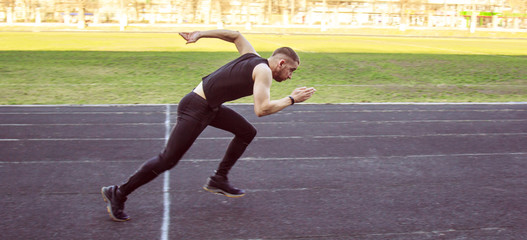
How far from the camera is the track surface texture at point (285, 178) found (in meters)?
4.38

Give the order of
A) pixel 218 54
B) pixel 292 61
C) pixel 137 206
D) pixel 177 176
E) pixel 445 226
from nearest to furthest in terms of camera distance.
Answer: pixel 292 61
pixel 445 226
pixel 137 206
pixel 177 176
pixel 218 54

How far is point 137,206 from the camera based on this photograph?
480 cm

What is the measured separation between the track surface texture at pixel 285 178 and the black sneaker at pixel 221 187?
0.26 ft

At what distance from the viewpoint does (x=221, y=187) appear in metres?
4.96

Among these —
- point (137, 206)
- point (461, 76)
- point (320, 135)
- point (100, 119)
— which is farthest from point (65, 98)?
point (461, 76)

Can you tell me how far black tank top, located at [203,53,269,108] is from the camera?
420 cm

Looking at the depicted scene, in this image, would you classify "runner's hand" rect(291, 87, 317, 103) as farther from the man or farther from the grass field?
the grass field

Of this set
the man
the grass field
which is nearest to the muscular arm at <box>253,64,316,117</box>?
the man

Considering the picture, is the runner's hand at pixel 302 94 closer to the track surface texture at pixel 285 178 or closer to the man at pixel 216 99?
the man at pixel 216 99

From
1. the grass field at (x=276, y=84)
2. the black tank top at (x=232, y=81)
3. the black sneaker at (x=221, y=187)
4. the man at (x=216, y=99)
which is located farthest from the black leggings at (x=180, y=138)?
the grass field at (x=276, y=84)

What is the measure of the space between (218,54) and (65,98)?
10250 mm

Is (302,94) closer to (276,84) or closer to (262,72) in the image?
(262,72)

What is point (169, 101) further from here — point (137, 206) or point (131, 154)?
point (137, 206)

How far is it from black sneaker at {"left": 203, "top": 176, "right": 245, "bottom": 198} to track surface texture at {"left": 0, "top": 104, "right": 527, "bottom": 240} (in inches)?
3.1
